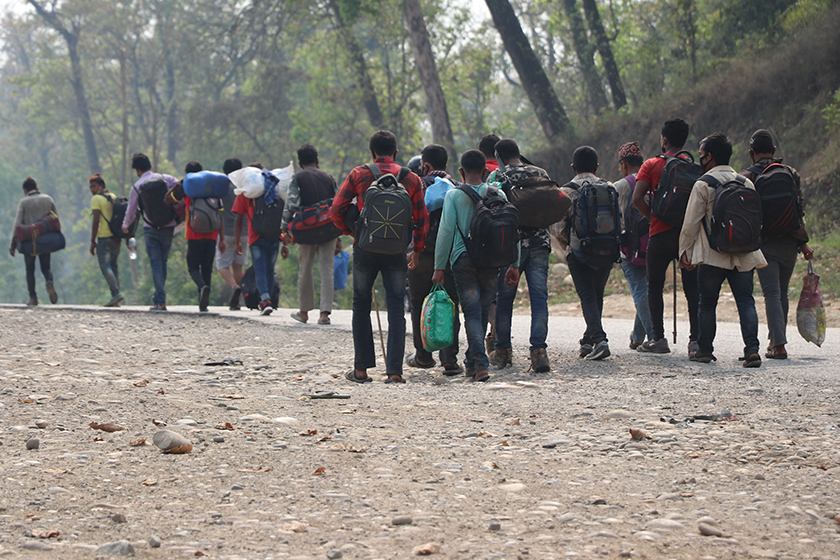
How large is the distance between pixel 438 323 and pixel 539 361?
3.73 ft

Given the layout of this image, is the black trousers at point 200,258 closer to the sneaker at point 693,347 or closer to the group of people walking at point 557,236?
the group of people walking at point 557,236

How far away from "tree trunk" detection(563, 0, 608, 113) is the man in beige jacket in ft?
60.6

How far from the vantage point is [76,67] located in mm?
52812

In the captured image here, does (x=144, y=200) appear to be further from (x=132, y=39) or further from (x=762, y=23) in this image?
(x=132, y=39)

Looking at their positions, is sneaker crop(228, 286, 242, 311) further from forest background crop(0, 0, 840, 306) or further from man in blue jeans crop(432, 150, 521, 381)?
forest background crop(0, 0, 840, 306)

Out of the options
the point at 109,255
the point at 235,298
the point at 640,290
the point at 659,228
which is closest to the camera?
the point at 659,228

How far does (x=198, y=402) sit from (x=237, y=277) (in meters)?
6.88

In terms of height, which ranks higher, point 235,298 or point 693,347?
point 235,298

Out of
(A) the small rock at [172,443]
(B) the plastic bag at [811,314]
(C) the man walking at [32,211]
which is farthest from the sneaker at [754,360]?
(C) the man walking at [32,211]

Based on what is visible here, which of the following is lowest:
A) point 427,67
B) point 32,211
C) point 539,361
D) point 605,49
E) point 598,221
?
point 539,361

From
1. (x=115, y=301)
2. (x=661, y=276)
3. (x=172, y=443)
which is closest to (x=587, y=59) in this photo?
(x=115, y=301)

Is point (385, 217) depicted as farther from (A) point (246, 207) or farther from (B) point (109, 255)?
(B) point (109, 255)

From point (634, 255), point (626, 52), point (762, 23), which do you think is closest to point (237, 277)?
point (634, 255)

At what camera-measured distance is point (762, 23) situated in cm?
2238
